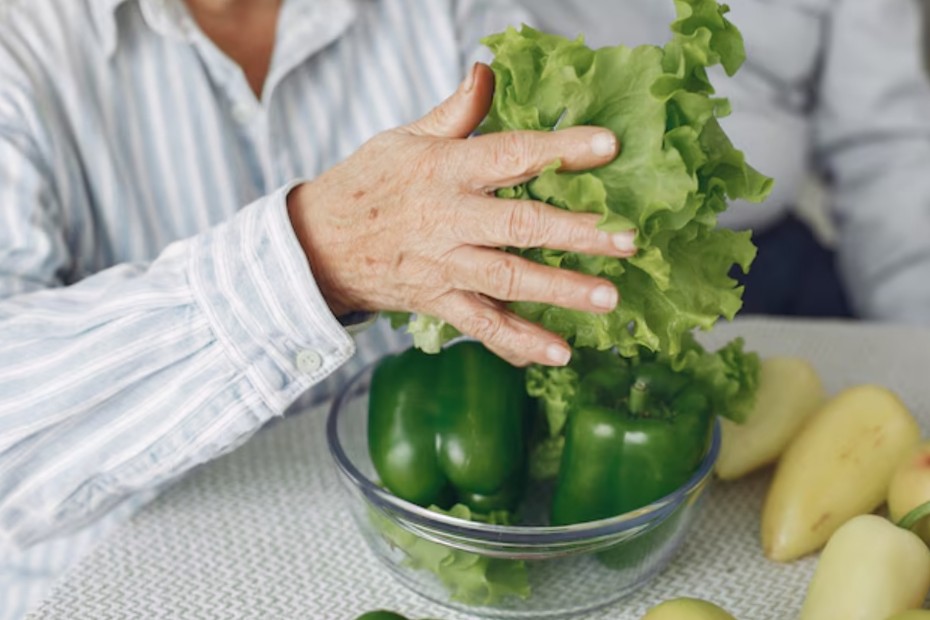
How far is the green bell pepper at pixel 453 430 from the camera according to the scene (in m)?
0.87

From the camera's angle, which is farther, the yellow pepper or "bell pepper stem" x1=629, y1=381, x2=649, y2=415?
"bell pepper stem" x1=629, y1=381, x2=649, y2=415

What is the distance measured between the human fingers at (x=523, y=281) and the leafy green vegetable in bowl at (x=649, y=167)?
0.02 m

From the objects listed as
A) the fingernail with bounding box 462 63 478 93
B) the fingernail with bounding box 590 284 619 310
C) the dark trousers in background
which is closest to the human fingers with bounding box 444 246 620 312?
the fingernail with bounding box 590 284 619 310

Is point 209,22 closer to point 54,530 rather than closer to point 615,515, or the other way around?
point 54,530

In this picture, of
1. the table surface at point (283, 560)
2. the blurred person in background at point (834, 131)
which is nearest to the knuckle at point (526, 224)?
the table surface at point (283, 560)

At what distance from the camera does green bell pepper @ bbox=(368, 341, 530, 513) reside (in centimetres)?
87

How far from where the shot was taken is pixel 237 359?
893mm

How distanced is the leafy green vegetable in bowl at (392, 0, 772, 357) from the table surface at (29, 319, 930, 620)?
0.22 m

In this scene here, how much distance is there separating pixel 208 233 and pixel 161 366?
117 millimetres

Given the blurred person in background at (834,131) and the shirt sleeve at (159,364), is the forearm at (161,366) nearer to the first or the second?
the shirt sleeve at (159,364)

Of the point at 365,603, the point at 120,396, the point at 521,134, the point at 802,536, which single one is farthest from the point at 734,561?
the point at 120,396

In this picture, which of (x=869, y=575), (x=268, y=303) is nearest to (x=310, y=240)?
(x=268, y=303)

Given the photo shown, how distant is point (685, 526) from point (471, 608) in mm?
184

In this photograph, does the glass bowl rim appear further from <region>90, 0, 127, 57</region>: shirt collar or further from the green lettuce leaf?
<region>90, 0, 127, 57</region>: shirt collar
